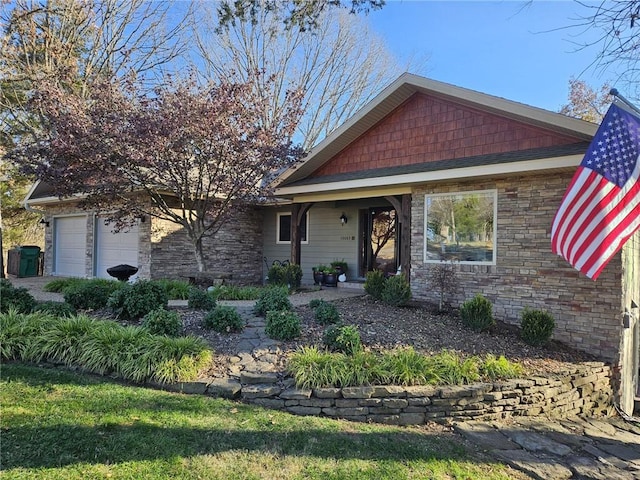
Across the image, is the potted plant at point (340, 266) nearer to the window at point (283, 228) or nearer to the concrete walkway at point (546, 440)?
the window at point (283, 228)

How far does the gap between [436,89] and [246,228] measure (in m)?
8.10

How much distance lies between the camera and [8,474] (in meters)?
2.70

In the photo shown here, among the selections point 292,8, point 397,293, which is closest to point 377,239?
point 397,293

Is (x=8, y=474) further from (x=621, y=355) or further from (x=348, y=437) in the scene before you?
(x=621, y=355)

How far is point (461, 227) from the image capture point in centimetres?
848

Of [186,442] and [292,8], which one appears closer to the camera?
[186,442]

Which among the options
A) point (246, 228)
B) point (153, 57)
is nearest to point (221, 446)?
point (246, 228)

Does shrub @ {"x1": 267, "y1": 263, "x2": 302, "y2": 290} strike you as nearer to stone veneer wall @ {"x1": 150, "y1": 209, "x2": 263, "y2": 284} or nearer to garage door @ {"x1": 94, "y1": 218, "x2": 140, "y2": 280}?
stone veneer wall @ {"x1": 150, "y1": 209, "x2": 263, "y2": 284}

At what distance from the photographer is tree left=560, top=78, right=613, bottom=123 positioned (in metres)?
19.6

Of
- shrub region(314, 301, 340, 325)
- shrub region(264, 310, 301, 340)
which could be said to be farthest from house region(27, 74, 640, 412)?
shrub region(264, 310, 301, 340)

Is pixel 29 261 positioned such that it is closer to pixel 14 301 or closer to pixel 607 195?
pixel 14 301

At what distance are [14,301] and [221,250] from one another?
7.25 m

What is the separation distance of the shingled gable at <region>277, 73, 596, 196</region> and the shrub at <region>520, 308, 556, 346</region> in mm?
2439

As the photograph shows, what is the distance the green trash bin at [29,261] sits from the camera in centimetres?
1553
